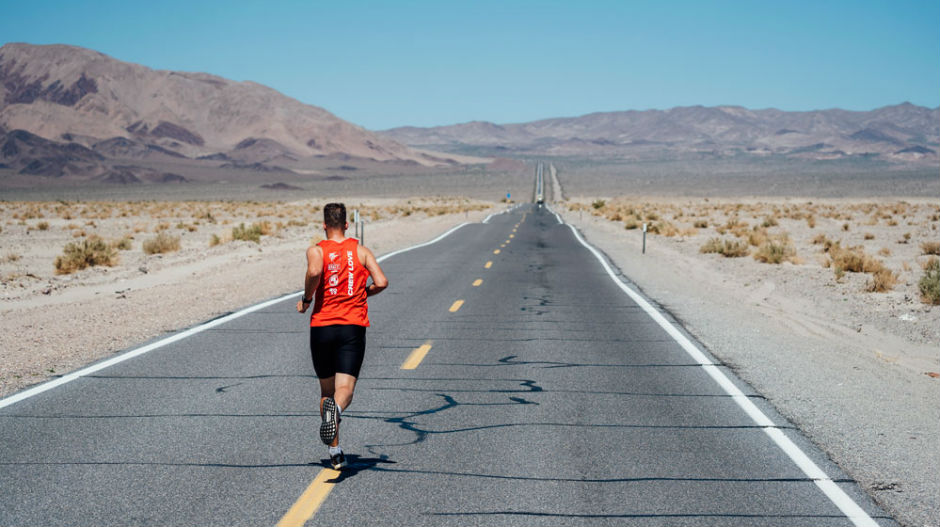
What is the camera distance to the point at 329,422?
5.58 metres

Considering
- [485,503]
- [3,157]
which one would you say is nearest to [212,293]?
[485,503]

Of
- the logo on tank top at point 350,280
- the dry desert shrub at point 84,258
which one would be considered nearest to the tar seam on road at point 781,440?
the logo on tank top at point 350,280

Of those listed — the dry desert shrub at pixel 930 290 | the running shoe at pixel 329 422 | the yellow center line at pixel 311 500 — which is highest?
the running shoe at pixel 329 422

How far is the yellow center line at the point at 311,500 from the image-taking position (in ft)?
16.4

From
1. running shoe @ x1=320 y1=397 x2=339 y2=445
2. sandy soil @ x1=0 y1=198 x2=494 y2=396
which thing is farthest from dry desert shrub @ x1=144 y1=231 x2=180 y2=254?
running shoe @ x1=320 y1=397 x2=339 y2=445

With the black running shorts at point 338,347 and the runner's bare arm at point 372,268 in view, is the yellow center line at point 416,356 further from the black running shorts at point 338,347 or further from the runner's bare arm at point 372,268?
the black running shorts at point 338,347

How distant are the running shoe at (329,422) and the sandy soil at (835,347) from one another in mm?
3395

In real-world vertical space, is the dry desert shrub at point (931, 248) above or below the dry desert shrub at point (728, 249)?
above

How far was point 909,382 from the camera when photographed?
9273 mm

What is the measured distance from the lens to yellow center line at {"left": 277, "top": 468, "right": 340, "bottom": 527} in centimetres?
500

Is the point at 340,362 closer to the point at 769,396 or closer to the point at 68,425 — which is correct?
the point at 68,425

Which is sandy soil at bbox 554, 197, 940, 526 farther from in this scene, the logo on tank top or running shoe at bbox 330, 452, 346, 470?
the logo on tank top

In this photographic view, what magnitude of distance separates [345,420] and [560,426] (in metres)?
1.74

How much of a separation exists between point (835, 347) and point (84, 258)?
20.1 meters
